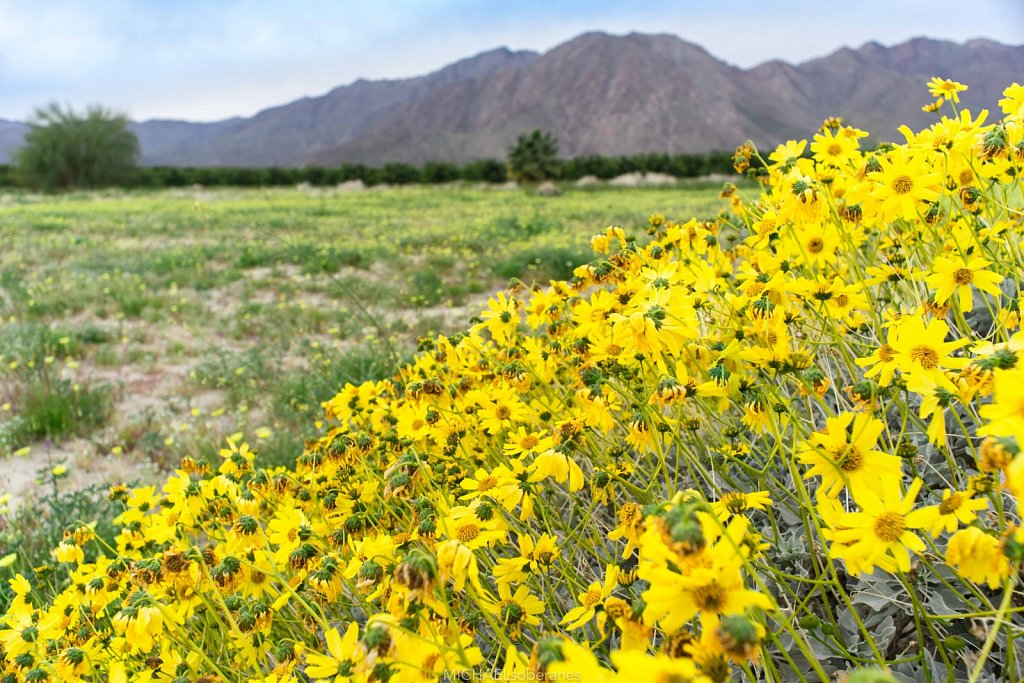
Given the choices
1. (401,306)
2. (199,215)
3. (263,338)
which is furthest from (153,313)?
(199,215)

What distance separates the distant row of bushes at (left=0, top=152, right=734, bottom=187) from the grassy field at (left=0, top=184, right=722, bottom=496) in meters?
30.6

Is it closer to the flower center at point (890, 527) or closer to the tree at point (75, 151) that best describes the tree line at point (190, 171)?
the tree at point (75, 151)

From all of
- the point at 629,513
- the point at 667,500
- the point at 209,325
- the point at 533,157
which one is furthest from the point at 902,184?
the point at 533,157

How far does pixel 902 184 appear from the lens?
1.55 m

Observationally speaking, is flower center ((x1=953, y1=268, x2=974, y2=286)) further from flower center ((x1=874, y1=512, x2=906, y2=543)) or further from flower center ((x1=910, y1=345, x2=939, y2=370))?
flower center ((x1=874, y1=512, x2=906, y2=543))

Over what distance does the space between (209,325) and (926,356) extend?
6919mm

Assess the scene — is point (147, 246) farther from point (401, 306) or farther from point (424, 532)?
point (424, 532)

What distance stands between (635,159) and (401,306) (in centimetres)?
4047

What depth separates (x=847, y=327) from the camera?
6.82ft

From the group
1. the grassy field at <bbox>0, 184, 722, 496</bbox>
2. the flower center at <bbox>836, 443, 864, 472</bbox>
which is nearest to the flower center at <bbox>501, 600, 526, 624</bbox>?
the flower center at <bbox>836, 443, 864, 472</bbox>

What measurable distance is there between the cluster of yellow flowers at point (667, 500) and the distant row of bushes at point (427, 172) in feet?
126

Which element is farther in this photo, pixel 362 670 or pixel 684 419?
pixel 684 419

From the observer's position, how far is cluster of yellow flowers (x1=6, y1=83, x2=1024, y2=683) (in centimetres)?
89

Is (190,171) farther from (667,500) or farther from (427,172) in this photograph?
(667,500)
